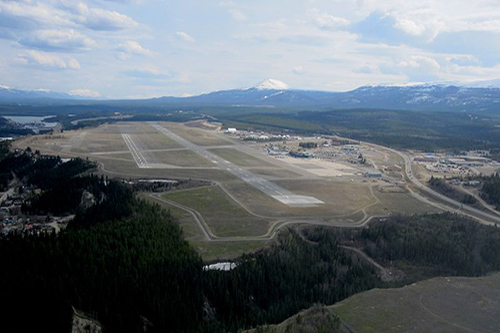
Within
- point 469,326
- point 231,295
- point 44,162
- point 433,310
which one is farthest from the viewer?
point 44,162

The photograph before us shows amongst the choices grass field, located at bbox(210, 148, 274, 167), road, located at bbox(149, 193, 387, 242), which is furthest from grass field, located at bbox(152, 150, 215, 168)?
road, located at bbox(149, 193, 387, 242)

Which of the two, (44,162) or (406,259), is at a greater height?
(44,162)

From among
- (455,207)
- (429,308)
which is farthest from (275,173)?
(429,308)

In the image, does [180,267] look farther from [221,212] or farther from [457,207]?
[457,207]

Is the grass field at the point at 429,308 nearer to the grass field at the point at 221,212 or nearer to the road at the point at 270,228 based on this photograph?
the road at the point at 270,228

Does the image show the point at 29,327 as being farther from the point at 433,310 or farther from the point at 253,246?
the point at 433,310

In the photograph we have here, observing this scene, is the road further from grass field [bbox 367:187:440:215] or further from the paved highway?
the paved highway

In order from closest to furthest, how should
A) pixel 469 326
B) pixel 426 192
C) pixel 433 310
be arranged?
pixel 469 326, pixel 433 310, pixel 426 192

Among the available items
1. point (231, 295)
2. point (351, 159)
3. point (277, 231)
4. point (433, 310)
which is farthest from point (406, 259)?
point (351, 159)
